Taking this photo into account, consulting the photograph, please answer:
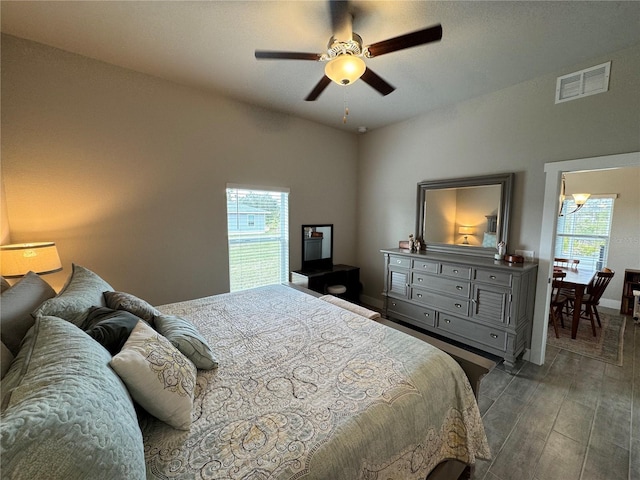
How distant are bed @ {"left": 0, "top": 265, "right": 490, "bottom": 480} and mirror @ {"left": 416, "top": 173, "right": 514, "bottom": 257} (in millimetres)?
2084

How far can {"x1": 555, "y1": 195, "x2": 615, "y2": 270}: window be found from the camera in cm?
443

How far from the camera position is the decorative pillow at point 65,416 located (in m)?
0.49

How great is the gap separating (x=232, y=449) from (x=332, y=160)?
12.6 ft

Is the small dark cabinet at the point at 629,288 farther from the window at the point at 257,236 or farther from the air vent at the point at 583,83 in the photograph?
the window at the point at 257,236

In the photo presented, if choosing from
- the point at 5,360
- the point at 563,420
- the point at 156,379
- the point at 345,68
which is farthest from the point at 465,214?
the point at 5,360

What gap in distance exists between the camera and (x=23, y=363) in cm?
74

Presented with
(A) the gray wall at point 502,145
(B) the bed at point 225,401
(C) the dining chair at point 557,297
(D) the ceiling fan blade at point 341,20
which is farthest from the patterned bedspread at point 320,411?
(C) the dining chair at point 557,297

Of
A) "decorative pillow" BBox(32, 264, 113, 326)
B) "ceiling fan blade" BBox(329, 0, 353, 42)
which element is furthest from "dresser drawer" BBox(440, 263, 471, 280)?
"decorative pillow" BBox(32, 264, 113, 326)

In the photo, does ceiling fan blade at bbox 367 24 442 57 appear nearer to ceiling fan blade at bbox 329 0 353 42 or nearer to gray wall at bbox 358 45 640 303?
ceiling fan blade at bbox 329 0 353 42

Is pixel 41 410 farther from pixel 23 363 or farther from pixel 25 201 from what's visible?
pixel 25 201

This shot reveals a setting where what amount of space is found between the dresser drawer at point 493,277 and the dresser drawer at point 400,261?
810 mm

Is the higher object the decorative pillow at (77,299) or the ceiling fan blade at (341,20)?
the ceiling fan blade at (341,20)

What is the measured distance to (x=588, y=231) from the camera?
182 inches

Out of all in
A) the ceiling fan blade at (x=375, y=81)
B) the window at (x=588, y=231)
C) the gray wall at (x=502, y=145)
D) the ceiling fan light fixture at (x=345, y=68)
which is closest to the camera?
the ceiling fan light fixture at (x=345, y=68)
